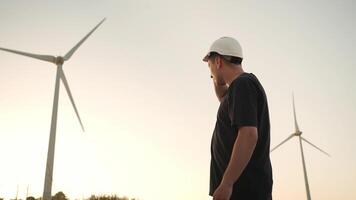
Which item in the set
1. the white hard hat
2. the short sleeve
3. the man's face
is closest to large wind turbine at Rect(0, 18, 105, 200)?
the man's face

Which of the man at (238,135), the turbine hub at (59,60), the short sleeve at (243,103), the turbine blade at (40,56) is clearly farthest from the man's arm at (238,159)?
the turbine hub at (59,60)

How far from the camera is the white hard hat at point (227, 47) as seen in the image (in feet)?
17.9

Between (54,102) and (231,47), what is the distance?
80.0 feet

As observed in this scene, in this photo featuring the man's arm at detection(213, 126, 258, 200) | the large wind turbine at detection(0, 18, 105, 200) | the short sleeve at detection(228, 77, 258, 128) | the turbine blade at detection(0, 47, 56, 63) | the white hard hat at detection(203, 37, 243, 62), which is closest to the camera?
the man's arm at detection(213, 126, 258, 200)

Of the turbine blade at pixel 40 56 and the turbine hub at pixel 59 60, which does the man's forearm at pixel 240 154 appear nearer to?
the turbine blade at pixel 40 56

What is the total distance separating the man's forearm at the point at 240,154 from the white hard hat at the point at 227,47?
1207 millimetres

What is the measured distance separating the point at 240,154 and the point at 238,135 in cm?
23

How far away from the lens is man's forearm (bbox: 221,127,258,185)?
4672mm

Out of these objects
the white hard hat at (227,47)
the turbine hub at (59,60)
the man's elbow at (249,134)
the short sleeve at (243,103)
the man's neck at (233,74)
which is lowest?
the man's elbow at (249,134)

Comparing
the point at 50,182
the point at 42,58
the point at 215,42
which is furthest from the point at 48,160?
the point at 215,42

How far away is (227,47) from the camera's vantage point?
5.46m

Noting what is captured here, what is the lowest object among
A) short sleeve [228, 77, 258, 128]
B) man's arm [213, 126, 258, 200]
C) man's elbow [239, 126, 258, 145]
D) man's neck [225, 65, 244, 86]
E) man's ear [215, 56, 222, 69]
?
man's arm [213, 126, 258, 200]

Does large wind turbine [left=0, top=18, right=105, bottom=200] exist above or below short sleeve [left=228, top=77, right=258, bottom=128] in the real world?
above

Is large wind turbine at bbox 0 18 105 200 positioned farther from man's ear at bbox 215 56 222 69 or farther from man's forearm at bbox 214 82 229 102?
man's ear at bbox 215 56 222 69
